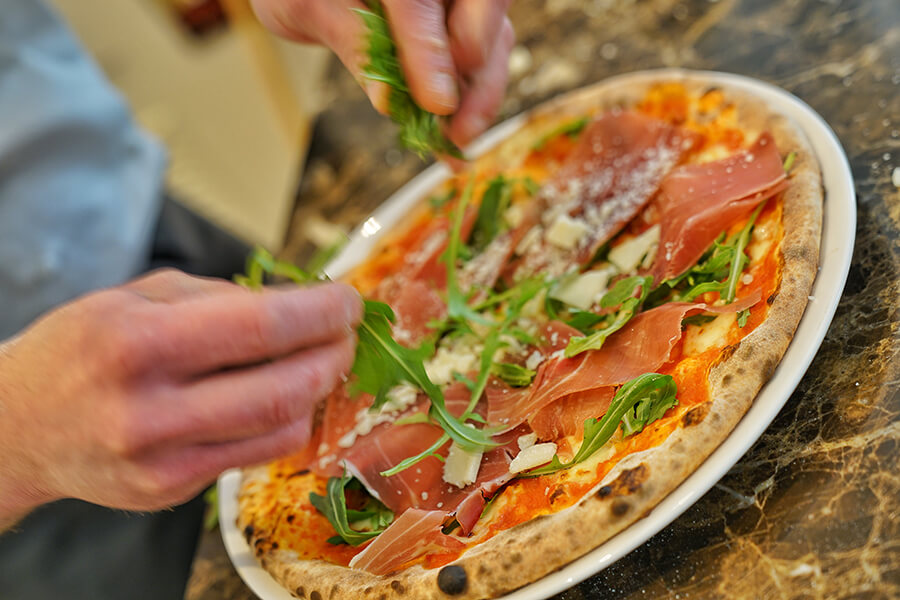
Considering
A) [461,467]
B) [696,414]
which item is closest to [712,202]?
[696,414]

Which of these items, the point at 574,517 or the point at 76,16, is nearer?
the point at 574,517

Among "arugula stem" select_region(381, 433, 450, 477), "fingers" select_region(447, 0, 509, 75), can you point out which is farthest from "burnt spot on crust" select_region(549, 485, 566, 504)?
"fingers" select_region(447, 0, 509, 75)

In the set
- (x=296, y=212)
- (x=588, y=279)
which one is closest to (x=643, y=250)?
(x=588, y=279)

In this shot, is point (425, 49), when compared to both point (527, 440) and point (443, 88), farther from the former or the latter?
point (527, 440)

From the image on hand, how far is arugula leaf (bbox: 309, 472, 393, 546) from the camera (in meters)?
1.44

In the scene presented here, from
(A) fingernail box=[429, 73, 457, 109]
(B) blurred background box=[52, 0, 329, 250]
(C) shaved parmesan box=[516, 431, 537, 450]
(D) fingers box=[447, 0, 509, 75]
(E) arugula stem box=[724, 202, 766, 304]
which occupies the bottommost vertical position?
(B) blurred background box=[52, 0, 329, 250]

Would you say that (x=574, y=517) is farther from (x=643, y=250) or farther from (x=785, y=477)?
(x=643, y=250)

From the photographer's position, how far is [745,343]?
128cm

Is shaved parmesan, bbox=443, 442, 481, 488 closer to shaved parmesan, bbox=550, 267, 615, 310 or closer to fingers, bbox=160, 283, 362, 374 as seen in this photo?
shaved parmesan, bbox=550, 267, 615, 310

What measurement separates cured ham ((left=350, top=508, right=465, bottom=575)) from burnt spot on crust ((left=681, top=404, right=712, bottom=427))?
44 cm

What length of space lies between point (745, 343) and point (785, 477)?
238 mm

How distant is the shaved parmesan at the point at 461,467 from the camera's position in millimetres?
1427

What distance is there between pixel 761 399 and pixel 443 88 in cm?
86

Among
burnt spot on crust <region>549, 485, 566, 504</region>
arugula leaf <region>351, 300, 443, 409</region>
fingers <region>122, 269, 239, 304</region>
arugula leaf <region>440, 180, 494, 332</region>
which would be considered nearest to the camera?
fingers <region>122, 269, 239, 304</region>
